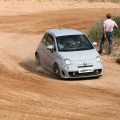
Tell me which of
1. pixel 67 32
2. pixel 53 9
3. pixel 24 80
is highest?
pixel 67 32

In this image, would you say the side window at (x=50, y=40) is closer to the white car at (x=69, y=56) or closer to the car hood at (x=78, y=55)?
the white car at (x=69, y=56)

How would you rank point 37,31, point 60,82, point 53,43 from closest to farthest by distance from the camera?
point 60,82 → point 53,43 → point 37,31

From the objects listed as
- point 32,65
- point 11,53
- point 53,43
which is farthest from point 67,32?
point 11,53

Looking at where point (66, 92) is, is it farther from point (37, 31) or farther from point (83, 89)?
point (37, 31)

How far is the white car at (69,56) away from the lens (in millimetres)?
15227

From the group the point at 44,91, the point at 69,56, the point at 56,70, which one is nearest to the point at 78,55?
the point at 69,56

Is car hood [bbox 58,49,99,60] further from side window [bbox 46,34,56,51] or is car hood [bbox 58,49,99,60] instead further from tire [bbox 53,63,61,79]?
side window [bbox 46,34,56,51]

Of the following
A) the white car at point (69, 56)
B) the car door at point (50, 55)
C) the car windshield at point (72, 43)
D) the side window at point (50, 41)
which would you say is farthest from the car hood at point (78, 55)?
the side window at point (50, 41)

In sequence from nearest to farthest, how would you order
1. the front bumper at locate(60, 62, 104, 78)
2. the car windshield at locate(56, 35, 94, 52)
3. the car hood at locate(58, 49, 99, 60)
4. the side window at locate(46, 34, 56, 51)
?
the front bumper at locate(60, 62, 104, 78), the car hood at locate(58, 49, 99, 60), the car windshield at locate(56, 35, 94, 52), the side window at locate(46, 34, 56, 51)

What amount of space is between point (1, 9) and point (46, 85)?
2536cm

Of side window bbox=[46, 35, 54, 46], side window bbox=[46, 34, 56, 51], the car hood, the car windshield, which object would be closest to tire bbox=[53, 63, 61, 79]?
the car hood

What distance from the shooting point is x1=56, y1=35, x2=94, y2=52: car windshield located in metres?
16.0

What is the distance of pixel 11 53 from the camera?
69.9 feet

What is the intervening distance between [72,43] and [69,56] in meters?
0.97
